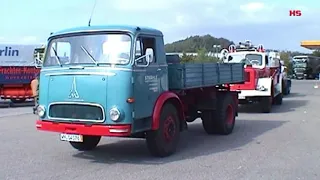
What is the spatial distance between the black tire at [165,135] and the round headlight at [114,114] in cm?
99

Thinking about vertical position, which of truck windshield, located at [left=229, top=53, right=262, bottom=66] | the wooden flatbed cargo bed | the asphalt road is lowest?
the asphalt road

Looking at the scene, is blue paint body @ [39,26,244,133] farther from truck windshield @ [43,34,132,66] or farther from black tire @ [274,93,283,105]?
black tire @ [274,93,283,105]

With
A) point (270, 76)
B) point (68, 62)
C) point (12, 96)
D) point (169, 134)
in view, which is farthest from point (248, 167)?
point (12, 96)

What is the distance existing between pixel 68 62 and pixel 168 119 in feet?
6.94

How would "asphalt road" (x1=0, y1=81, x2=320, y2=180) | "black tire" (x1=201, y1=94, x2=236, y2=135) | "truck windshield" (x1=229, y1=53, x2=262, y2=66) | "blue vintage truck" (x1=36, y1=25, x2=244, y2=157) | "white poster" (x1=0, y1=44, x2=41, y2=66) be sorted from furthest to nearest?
1. "white poster" (x1=0, y1=44, x2=41, y2=66)
2. "truck windshield" (x1=229, y1=53, x2=262, y2=66)
3. "black tire" (x1=201, y1=94, x2=236, y2=135)
4. "blue vintage truck" (x1=36, y1=25, x2=244, y2=157)
5. "asphalt road" (x1=0, y1=81, x2=320, y2=180)

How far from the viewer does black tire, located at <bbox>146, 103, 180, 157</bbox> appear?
9.25 m

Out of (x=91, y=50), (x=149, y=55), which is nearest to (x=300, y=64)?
(x=149, y=55)

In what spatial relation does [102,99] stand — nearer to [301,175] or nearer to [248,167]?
[248,167]

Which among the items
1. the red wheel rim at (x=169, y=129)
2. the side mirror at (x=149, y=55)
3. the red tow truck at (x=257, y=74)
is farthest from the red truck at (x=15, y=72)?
the side mirror at (x=149, y=55)

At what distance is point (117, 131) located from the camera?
844 centimetres

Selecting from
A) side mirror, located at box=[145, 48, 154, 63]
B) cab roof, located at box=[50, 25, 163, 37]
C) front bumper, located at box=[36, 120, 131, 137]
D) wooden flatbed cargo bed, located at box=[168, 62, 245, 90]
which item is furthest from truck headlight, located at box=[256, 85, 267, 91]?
front bumper, located at box=[36, 120, 131, 137]

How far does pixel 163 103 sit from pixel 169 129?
586mm

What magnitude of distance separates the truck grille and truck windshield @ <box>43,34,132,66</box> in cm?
78

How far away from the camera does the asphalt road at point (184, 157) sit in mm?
7988
